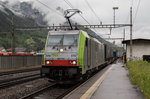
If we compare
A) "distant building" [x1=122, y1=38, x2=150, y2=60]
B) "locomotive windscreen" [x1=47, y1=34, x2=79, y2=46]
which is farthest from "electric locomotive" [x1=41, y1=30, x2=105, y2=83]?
"distant building" [x1=122, y1=38, x2=150, y2=60]

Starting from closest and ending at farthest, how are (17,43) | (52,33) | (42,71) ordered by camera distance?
(42,71) → (52,33) → (17,43)

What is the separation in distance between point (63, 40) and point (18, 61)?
735 inches

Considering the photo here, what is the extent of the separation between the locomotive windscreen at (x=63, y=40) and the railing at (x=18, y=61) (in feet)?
49.8

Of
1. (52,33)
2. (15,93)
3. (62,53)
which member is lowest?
(15,93)

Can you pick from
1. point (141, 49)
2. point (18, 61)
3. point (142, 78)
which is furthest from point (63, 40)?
point (141, 49)

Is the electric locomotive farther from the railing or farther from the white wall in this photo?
the white wall

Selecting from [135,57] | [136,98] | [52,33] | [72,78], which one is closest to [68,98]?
[136,98]

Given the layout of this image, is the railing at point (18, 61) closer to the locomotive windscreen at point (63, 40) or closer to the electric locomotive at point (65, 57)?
the locomotive windscreen at point (63, 40)

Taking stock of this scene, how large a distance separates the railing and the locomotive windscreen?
1516 cm

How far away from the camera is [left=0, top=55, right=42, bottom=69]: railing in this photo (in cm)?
2663

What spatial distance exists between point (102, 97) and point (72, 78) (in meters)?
4.03

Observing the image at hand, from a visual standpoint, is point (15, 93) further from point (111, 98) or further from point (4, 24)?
point (4, 24)

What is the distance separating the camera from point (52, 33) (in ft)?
43.1

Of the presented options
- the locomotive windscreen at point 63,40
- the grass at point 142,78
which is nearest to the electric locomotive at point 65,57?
the locomotive windscreen at point 63,40
